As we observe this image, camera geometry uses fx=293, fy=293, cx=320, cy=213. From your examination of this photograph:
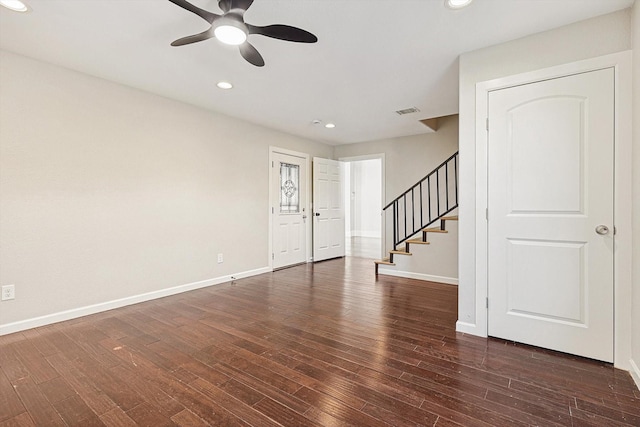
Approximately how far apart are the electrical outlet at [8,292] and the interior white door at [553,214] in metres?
4.29

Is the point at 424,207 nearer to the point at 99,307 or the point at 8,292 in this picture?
the point at 99,307

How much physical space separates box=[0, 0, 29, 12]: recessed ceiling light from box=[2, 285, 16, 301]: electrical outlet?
2282 millimetres

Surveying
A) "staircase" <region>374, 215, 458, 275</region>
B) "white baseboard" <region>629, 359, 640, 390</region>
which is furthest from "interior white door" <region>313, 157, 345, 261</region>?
"white baseboard" <region>629, 359, 640, 390</region>

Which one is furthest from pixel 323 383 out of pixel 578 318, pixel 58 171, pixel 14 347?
pixel 58 171

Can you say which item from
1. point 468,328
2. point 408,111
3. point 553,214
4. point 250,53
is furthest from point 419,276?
point 250,53

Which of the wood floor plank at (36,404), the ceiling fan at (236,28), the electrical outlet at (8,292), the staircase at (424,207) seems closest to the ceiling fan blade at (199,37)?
the ceiling fan at (236,28)

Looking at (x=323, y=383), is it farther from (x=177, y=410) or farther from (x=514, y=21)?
(x=514, y=21)

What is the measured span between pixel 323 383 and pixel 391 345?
78 centimetres

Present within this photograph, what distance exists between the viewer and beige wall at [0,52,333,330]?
107 inches

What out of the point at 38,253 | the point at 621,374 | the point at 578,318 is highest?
the point at 38,253

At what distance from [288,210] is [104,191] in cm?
301

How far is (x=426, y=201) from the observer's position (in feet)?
17.5

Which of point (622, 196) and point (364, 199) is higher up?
point (364, 199)

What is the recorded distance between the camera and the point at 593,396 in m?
1.76
